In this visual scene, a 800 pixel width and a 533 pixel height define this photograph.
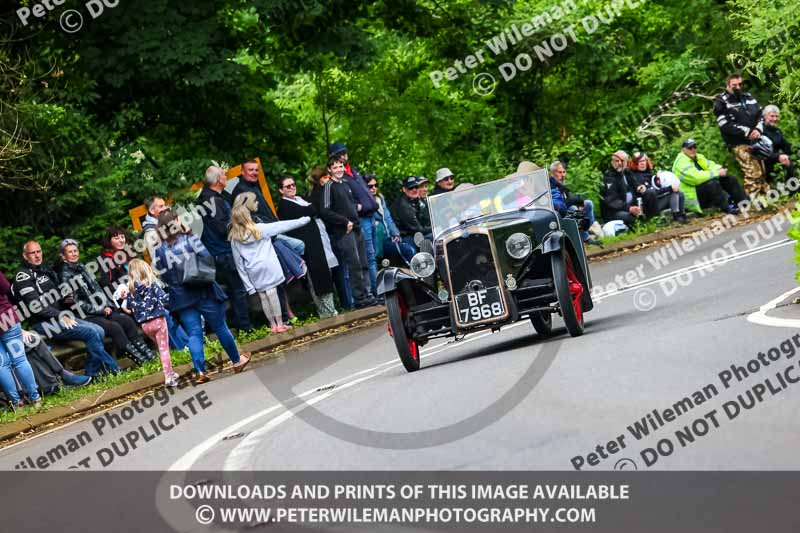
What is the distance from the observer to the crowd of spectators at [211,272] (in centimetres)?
1748

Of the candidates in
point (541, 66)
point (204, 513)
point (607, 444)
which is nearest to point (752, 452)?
point (607, 444)

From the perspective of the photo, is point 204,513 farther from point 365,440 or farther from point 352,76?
point 352,76

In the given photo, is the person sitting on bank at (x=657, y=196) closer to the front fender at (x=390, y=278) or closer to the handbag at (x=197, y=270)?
the handbag at (x=197, y=270)

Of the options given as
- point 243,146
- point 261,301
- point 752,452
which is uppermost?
point 243,146

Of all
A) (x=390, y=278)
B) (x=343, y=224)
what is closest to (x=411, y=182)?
(x=343, y=224)

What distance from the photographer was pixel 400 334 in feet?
47.5

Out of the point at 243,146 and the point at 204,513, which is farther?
the point at 243,146

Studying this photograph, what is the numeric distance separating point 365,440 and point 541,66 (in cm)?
2281

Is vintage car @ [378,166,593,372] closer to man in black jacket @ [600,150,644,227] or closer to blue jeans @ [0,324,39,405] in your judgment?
blue jeans @ [0,324,39,405]

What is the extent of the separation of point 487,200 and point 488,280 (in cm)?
129

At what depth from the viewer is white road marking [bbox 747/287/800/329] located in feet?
40.9

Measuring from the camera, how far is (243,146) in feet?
86.2

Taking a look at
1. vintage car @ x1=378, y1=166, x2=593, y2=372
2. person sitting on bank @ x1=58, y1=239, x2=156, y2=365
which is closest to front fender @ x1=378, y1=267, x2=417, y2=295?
vintage car @ x1=378, y1=166, x2=593, y2=372

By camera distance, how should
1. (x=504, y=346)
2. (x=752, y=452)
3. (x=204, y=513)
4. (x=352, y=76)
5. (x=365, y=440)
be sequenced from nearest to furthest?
(x=752, y=452)
(x=204, y=513)
(x=365, y=440)
(x=504, y=346)
(x=352, y=76)
